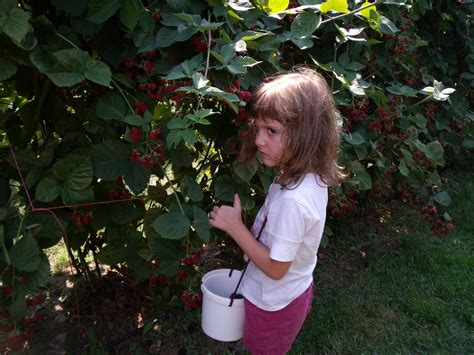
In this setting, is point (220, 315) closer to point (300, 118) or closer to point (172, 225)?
point (172, 225)

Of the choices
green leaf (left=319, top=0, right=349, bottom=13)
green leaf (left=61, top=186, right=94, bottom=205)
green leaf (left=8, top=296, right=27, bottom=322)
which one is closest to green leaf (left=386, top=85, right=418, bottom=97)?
green leaf (left=319, top=0, right=349, bottom=13)

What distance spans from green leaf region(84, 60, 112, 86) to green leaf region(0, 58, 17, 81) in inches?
7.1

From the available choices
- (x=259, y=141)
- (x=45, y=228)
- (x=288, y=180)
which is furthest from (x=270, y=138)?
(x=45, y=228)

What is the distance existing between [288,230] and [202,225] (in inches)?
9.3

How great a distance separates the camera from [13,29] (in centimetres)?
109

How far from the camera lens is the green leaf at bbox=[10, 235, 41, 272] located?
1.21 meters

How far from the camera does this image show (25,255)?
122 cm

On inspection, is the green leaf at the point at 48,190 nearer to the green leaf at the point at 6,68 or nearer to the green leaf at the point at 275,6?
the green leaf at the point at 6,68

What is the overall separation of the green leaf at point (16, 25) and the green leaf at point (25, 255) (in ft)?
1.64

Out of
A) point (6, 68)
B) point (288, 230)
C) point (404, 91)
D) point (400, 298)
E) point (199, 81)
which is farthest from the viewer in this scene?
point (400, 298)

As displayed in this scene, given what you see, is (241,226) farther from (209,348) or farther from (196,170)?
(209,348)

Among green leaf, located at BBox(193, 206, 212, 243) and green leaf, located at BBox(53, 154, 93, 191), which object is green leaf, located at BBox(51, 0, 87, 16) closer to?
green leaf, located at BBox(53, 154, 93, 191)

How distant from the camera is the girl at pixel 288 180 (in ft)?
4.28

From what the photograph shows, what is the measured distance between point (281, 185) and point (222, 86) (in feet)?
1.10
